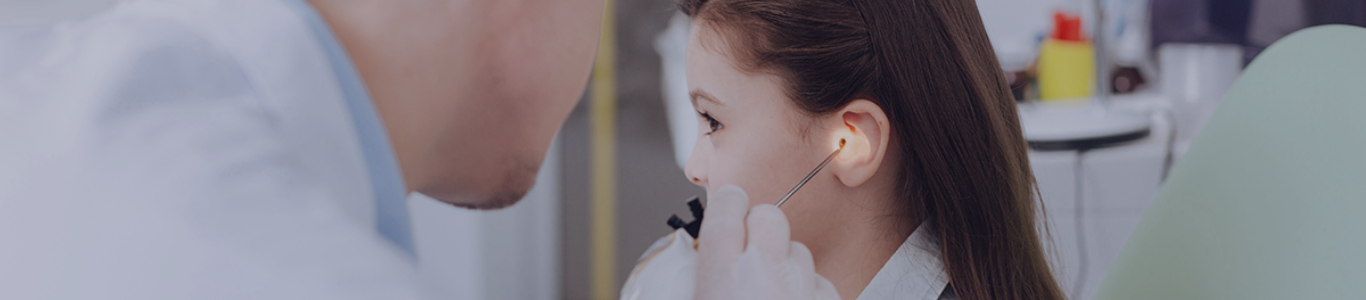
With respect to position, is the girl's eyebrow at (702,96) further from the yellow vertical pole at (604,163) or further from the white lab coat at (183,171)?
the yellow vertical pole at (604,163)

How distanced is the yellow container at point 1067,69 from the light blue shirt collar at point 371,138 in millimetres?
1362

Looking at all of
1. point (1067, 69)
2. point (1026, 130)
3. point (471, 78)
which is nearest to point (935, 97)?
point (471, 78)

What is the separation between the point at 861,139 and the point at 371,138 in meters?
0.45

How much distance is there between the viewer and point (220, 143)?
26 cm

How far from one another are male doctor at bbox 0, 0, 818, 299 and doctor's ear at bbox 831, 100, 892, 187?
→ 14.9 inches

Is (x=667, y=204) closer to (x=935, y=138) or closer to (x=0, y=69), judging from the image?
(x=935, y=138)

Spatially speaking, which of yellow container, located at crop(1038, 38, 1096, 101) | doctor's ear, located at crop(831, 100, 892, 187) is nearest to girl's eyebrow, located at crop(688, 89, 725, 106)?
doctor's ear, located at crop(831, 100, 892, 187)

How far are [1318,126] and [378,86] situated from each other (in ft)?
2.17

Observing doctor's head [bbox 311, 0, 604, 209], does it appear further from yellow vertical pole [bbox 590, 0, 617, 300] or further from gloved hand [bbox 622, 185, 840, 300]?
yellow vertical pole [bbox 590, 0, 617, 300]

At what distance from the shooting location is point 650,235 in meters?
2.04

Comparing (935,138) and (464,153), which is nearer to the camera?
(464,153)

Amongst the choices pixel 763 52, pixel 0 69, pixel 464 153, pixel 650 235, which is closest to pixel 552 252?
pixel 650 235

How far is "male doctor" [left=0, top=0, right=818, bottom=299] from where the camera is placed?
244 millimetres

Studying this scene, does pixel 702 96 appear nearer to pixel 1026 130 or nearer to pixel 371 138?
pixel 371 138
